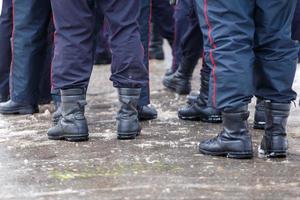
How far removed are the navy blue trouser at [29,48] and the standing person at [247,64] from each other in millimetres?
1423

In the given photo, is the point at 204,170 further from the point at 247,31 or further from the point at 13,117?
the point at 13,117

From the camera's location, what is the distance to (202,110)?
4.58 m

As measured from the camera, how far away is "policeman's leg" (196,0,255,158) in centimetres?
349

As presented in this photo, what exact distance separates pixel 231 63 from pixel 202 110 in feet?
3.70

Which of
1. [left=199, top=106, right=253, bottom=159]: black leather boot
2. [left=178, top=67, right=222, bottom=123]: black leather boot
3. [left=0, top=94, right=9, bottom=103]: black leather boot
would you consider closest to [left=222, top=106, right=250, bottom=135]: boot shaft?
[left=199, top=106, right=253, bottom=159]: black leather boot

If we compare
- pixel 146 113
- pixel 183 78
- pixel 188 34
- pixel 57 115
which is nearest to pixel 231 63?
pixel 146 113

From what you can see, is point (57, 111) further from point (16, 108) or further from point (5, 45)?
point (5, 45)

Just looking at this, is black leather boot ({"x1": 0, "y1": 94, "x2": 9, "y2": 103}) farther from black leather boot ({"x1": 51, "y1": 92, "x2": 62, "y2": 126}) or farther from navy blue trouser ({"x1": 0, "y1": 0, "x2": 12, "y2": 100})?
black leather boot ({"x1": 51, "y1": 92, "x2": 62, "y2": 126})

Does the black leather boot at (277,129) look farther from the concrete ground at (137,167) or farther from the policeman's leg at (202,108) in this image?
the policeman's leg at (202,108)

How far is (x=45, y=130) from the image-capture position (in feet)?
14.3

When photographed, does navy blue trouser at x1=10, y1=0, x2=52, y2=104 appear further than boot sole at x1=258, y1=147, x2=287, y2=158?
Yes


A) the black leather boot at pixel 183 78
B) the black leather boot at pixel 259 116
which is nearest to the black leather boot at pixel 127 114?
the black leather boot at pixel 259 116

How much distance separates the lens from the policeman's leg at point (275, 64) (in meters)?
3.54

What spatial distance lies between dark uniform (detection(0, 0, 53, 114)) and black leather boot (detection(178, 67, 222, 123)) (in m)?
1.08
